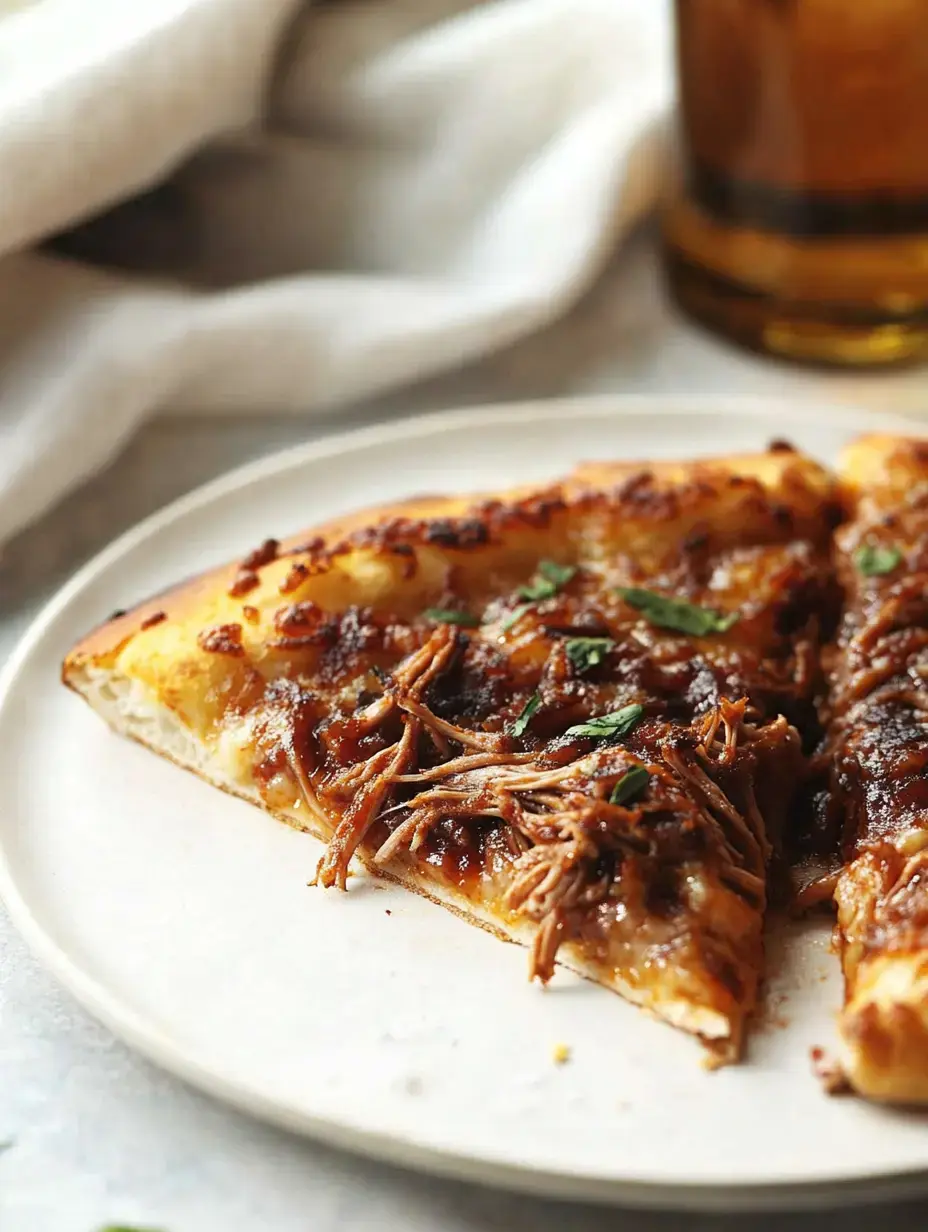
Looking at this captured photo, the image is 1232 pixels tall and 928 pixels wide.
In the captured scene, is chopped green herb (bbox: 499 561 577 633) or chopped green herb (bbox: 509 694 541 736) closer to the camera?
chopped green herb (bbox: 509 694 541 736)

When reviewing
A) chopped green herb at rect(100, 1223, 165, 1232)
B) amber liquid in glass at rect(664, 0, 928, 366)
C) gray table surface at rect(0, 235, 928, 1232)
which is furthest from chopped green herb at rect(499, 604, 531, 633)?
amber liquid in glass at rect(664, 0, 928, 366)

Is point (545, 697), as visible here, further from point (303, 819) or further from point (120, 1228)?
point (120, 1228)

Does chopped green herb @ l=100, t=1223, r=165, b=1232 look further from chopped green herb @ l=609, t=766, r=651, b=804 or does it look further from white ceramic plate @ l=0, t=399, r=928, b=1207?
chopped green herb @ l=609, t=766, r=651, b=804

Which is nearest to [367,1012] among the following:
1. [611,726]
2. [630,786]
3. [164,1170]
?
[164,1170]

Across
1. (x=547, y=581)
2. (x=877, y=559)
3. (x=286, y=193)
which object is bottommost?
(x=877, y=559)

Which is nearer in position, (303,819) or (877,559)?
(303,819)

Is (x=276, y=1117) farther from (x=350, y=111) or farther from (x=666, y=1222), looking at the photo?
(x=350, y=111)

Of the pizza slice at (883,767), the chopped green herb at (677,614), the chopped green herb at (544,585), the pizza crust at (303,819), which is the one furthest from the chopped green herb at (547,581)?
the pizza crust at (303,819)
